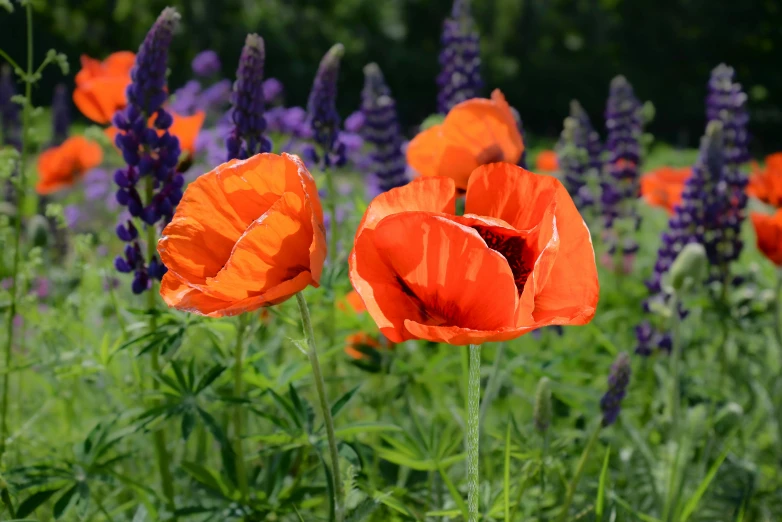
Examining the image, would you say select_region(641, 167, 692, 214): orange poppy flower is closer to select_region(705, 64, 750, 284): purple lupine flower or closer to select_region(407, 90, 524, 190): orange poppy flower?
select_region(705, 64, 750, 284): purple lupine flower

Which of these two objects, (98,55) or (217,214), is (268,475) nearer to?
(217,214)

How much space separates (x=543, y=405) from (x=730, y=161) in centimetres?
187

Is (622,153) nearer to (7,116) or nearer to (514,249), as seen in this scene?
(514,249)

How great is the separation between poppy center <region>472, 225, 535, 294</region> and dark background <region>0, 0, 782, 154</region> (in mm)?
15358

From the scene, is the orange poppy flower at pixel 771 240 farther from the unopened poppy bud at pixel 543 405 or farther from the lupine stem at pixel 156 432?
the lupine stem at pixel 156 432

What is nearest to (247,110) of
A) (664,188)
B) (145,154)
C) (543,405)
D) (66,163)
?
(145,154)

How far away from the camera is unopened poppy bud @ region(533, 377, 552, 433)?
146 cm

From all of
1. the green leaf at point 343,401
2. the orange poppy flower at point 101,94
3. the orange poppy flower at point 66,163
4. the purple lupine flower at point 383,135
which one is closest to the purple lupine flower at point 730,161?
the purple lupine flower at point 383,135

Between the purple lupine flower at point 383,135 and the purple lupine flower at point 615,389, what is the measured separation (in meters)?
1.29

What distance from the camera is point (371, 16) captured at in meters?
19.1

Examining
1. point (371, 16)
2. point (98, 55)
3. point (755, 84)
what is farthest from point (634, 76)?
point (98, 55)

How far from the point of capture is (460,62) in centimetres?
289

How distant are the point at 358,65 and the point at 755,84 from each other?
967cm

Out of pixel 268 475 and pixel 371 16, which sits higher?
pixel 371 16
